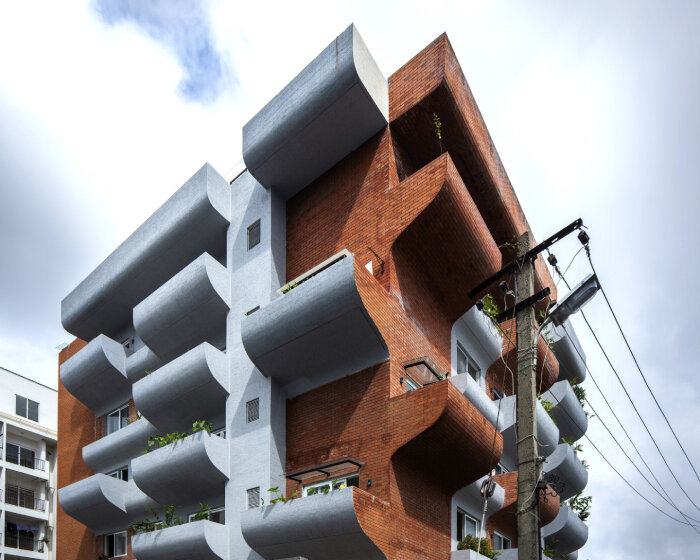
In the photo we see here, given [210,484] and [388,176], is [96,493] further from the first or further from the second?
[388,176]

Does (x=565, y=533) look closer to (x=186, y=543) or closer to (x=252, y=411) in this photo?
(x=252, y=411)

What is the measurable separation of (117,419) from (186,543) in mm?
12860

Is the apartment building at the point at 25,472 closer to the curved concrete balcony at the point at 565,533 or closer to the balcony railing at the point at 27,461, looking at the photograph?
the balcony railing at the point at 27,461

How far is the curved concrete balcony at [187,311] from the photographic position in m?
23.2

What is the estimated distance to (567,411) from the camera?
31531 mm

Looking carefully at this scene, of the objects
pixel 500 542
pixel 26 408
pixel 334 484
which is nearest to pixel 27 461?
pixel 26 408

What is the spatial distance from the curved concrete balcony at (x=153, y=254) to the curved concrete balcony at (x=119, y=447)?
5476mm

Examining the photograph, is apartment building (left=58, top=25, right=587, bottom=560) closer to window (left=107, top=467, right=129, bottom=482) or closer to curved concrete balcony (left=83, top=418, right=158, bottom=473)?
curved concrete balcony (left=83, top=418, right=158, bottom=473)

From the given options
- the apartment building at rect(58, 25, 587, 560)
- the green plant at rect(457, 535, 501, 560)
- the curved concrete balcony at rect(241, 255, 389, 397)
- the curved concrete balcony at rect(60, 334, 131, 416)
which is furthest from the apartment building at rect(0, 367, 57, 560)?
the green plant at rect(457, 535, 501, 560)

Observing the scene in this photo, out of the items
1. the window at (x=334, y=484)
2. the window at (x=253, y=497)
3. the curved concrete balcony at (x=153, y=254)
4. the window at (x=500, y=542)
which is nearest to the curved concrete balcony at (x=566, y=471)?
the window at (x=500, y=542)

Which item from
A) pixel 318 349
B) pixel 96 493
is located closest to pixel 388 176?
pixel 318 349

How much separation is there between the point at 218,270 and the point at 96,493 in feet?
36.0

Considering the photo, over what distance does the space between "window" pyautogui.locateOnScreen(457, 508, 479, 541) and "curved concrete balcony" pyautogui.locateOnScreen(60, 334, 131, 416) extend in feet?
53.7

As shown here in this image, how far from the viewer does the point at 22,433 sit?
144 feet
